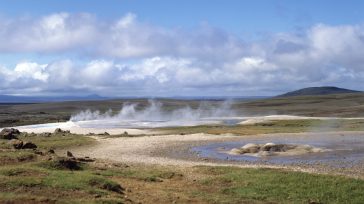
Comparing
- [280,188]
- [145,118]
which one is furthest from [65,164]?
[145,118]

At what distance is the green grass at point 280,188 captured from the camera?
77.5 ft

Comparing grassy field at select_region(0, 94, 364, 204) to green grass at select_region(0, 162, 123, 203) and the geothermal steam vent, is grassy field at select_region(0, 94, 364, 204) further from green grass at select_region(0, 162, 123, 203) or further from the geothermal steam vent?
the geothermal steam vent

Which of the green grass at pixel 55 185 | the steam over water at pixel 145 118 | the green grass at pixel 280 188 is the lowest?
the green grass at pixel 280 188

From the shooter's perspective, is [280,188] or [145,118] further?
[145,118]

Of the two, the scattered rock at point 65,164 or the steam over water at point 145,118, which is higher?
the steam over water at point 145,118

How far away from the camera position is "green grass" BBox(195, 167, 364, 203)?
77.5 ft

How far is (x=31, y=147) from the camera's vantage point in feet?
138

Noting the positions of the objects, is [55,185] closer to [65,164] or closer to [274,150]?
[65,164]

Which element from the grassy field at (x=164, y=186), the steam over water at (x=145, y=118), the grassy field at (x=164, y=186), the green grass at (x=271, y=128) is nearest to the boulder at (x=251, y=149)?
the grassy field at (x=164, y=186)

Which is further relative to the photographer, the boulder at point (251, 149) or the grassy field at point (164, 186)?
the boulder at point (251, 149)

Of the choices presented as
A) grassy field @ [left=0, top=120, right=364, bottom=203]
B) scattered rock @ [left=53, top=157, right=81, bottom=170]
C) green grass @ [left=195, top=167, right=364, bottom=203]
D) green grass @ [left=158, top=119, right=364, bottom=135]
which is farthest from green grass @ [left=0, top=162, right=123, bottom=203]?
green grass @ [left=158, top=119, right=364, bottom=135]

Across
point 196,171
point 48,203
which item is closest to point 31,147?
point 196,171

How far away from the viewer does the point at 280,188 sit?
2556 centimetres

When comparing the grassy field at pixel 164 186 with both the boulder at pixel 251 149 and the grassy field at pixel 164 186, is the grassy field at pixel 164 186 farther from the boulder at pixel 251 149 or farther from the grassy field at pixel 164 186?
the boulder at pixel 251 149
